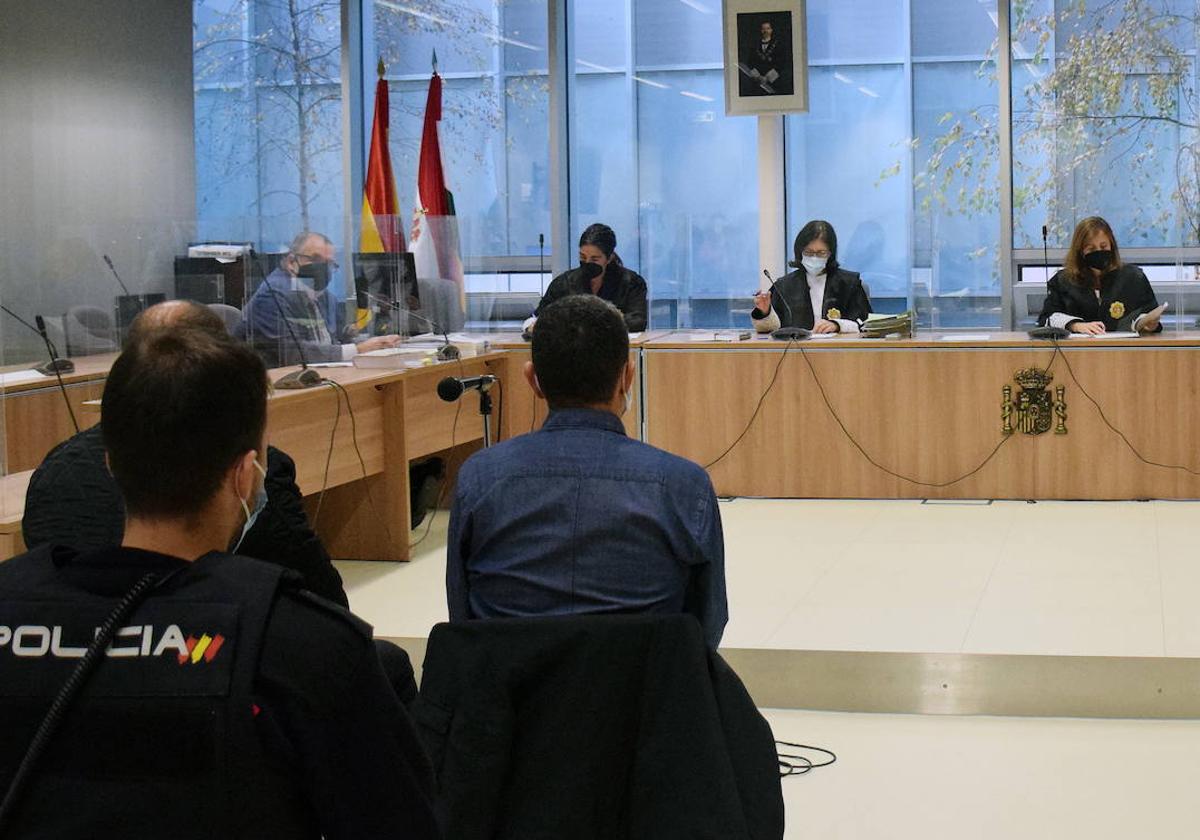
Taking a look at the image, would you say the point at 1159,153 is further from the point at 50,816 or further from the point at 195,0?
the point at 50,816

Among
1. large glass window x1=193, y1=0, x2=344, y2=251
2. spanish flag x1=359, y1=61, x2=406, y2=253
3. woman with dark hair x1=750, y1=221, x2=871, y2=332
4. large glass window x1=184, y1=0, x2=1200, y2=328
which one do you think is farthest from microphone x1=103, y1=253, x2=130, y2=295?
large glass window x1=193, y1=0, x2=344, y2=251

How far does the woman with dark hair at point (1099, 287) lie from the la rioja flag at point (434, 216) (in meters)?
2.86

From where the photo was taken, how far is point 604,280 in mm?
7125

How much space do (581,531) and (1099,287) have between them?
210 inches

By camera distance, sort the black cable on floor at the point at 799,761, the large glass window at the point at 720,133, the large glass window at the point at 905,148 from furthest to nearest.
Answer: the large glass window at the point at 905,148 → the large glass window at the point at 720,133 → the black cable on floor at the point at 799,761

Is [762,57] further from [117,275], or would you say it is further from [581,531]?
[581,531]

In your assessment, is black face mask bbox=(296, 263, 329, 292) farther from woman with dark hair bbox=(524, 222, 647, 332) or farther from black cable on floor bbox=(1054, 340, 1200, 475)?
black cable on floor bbox=(1054, 340, 1200, 475)

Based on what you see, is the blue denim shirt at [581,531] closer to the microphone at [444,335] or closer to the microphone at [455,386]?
the microphone at [455,386]

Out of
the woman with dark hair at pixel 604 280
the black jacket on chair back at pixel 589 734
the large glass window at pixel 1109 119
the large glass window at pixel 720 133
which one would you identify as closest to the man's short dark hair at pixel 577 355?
the black jacket on chair back at pixel 589 734

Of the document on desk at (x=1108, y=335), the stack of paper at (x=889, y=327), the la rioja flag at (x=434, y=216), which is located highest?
the la rioja flag at (x=434, y=216)

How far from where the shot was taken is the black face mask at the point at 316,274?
234 inches

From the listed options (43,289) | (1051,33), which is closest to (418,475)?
(43,289)

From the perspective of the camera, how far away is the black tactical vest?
103cm

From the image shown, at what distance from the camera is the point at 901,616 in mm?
4449
